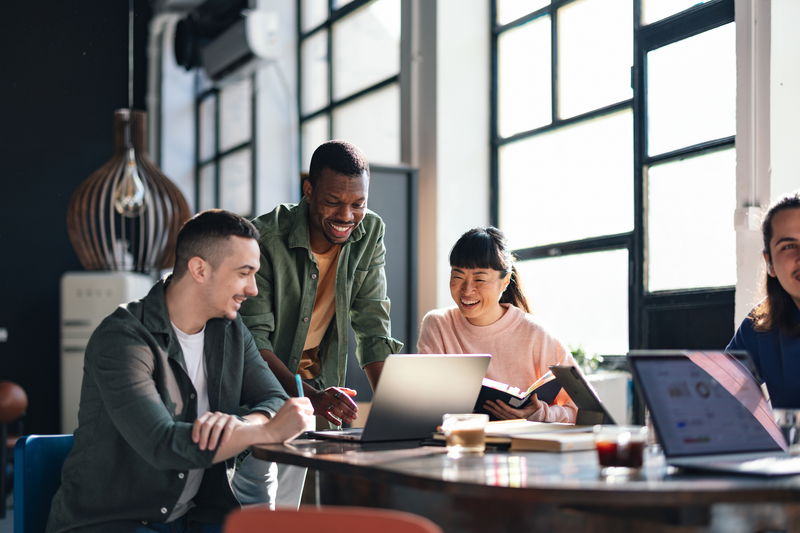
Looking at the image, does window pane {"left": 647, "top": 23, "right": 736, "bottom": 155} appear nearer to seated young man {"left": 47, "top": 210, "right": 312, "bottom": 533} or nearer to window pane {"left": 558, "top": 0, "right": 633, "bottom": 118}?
window pane {"left": 558, "top": 0, "right": 633, "bottom": 118}

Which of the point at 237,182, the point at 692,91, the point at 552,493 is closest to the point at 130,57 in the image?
the point at 237,182

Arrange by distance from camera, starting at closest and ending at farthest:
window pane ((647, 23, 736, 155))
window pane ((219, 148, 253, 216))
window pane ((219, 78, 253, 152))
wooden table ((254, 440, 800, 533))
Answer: wooden table ((254, 440, 800, 533)) < window pane ((647, 23, 736, 155)) < window pane ((219, 78, 253, 152)) < window pane ((219, 148, 253, 216))

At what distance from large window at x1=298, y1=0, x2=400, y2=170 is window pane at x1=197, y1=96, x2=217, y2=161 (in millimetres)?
1764

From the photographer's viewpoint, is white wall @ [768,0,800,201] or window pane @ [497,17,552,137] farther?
window pane @ [497,17,552,137]

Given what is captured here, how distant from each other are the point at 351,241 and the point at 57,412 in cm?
603

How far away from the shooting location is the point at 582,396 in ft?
7.62

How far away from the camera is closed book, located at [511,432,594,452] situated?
1937 millimetres

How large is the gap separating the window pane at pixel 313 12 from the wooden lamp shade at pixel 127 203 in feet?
4.73

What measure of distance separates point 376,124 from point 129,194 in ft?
6.20

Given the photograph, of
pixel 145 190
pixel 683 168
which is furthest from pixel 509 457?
pixel 145 190

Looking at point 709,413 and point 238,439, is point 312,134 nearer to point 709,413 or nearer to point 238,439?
point 238,439

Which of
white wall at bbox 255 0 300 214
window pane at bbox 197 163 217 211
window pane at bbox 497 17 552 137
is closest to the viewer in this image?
window pane at bbox 497 17 552 137

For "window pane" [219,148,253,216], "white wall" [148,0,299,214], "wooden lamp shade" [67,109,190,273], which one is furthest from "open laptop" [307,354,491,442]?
"window pane" [219,148,253,216]

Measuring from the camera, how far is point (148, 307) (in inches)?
85.8
